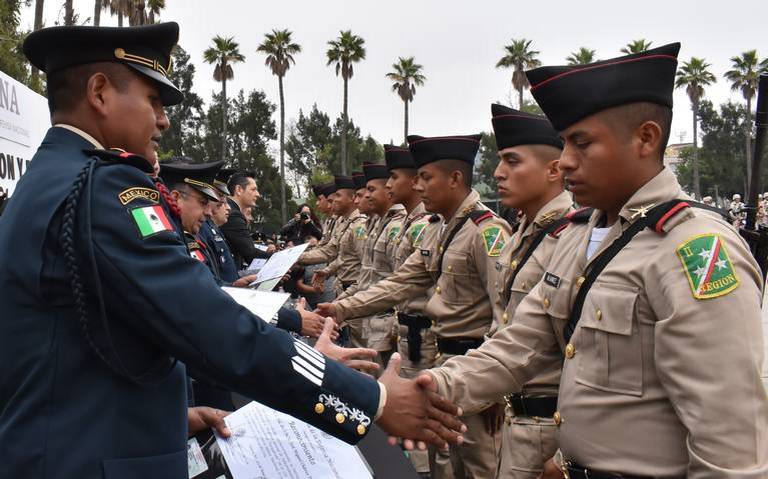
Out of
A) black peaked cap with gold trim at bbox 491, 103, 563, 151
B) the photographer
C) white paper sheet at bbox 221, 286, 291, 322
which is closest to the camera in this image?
white paper sheet at bbox 221, 286, 291, 322

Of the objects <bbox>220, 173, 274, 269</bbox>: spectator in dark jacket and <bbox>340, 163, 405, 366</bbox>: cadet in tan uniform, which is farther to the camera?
<bbox>220, 173, 274, 269</bbox>: spectator in dark jacket

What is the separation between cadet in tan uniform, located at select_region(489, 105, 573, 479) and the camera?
293 cm

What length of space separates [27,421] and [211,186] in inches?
144

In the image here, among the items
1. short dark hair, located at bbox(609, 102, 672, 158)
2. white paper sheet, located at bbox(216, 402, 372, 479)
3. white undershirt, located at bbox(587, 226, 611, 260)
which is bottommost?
white paper sheet, located at bbox(216, 402, 372, 479)

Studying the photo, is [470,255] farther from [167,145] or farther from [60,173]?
[167,145]

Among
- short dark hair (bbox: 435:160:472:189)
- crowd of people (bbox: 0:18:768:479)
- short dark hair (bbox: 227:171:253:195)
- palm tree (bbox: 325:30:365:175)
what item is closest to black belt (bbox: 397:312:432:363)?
short dark hair (bbox: 435:160:472:189)

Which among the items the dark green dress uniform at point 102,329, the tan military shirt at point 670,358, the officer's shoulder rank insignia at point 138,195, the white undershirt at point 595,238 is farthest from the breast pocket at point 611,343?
the officer's shoulder rank insignia at point 138,195

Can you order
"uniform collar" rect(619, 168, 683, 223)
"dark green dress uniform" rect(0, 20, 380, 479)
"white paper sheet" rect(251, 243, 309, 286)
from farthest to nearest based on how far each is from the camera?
"white paper sheet" rect(251, 243, 309, 286) → "uniform collar" rect(619, 168, 683, 223) → "dark green dress uniform" rect(0, 20, 380, 479)

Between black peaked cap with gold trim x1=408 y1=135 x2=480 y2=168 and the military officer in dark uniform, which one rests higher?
black peaked cap with gold trim x1=408 y1=135 x2=480 y2=168

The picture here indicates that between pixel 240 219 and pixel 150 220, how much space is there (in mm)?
7225

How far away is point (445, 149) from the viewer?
211 inches

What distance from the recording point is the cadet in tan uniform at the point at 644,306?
1.69 m

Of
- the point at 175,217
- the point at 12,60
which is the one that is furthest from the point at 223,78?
the point at 175,217

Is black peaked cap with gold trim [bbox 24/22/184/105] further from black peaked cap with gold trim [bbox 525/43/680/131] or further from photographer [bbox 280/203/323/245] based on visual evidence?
photographer [bbox 280/203/323/245]
